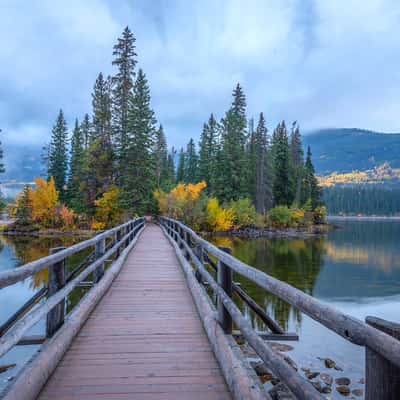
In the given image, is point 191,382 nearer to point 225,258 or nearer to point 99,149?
point 225,258

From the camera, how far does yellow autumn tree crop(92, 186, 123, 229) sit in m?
36.5

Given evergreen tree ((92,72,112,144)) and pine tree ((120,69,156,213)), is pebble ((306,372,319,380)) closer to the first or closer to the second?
pine tree ((120,69,156,213))

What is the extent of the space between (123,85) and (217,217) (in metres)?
18.7

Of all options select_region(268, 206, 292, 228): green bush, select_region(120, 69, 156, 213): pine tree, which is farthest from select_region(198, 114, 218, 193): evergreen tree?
select_region(120, 69, 156, 213): pine tree

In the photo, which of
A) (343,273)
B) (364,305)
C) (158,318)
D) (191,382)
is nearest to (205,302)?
(158,318)

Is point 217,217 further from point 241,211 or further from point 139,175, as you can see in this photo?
point 139,175

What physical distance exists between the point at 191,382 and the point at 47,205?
4332cm

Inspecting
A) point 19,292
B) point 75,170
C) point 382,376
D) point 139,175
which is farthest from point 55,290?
point 75,170

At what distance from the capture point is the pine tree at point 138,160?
3588 centimetres

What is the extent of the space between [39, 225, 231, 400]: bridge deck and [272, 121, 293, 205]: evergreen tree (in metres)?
51.0

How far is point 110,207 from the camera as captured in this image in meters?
36.8

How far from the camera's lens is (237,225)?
4500 cm

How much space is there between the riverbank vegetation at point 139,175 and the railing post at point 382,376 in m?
34.1

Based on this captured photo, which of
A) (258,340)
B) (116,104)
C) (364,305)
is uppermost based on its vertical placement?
(116,104)
